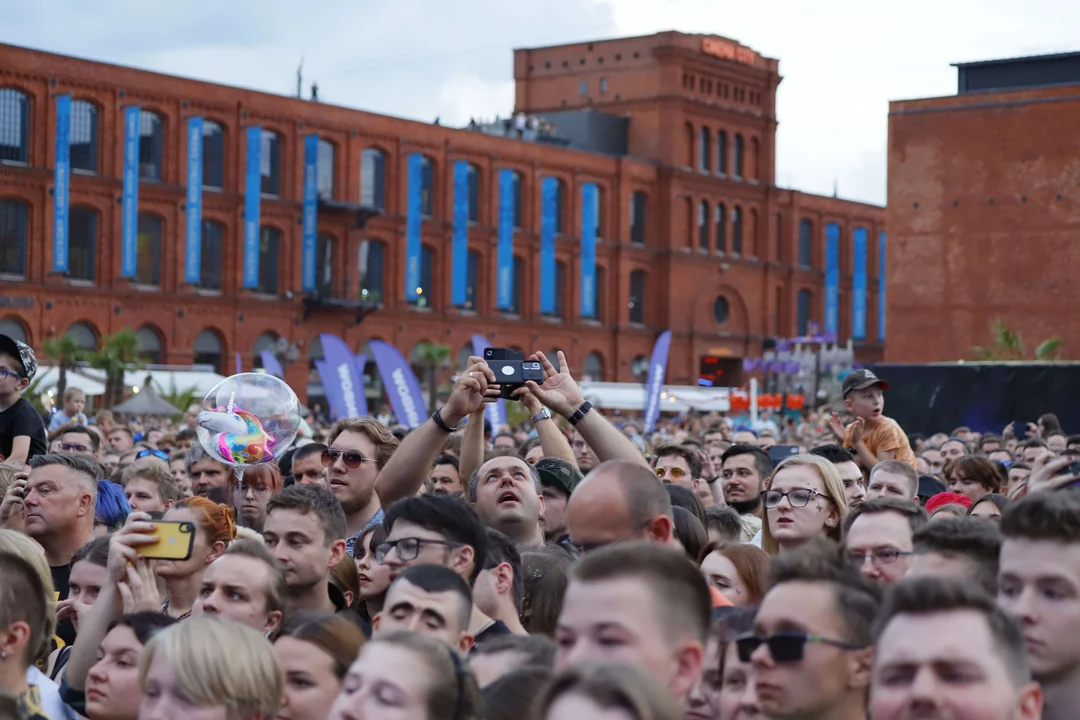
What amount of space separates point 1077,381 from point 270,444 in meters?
23.0

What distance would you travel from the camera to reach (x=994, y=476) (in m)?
10.5

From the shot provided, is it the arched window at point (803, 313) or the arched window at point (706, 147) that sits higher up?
the arched window at point (706, 147)

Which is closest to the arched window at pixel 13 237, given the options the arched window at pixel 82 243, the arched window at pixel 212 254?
the arched window at pixel 82 243

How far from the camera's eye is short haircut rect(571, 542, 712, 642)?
4051mm

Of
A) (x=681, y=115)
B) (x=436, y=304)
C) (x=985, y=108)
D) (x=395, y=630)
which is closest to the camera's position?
(x=395, y=630)

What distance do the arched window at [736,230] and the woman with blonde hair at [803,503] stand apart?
219ft

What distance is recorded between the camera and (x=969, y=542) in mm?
5098

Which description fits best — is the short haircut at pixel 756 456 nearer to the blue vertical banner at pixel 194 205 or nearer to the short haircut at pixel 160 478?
the short haircut at pixel 160 478

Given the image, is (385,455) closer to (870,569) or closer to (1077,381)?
(870,569)

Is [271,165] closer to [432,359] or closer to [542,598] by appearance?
[432,359]

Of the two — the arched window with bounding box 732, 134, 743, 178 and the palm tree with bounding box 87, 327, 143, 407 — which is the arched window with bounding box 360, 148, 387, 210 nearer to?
the palm tree with bounding box 87, 327, 143, 407

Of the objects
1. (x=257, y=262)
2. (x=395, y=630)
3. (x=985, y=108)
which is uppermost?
(x=985, y=108)

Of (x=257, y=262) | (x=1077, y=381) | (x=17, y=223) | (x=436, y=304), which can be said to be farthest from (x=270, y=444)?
(x=436, y=304)

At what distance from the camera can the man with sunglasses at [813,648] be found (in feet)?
13.6
